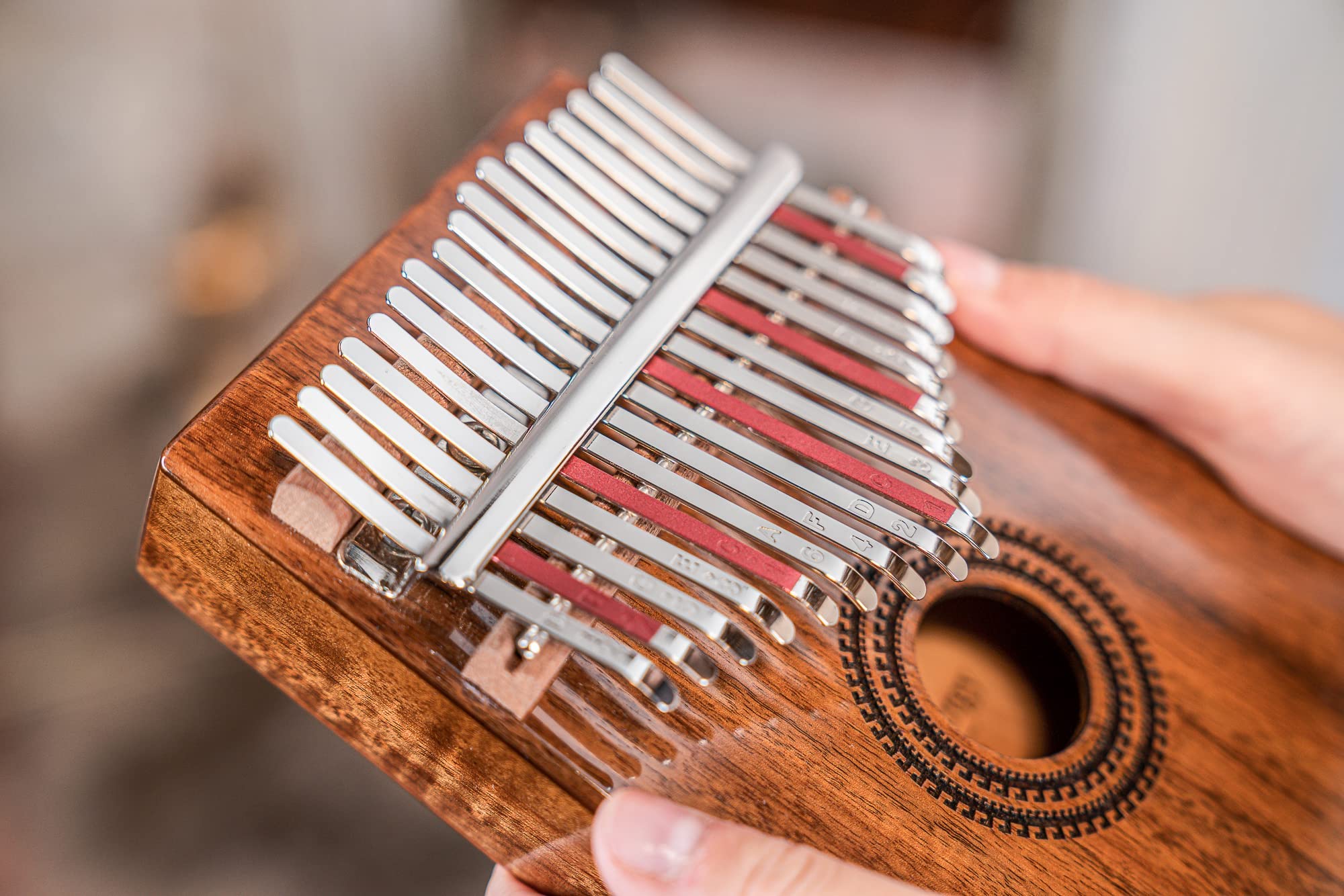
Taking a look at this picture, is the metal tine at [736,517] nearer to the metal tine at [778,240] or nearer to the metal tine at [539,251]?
the metal tine at [539,251]

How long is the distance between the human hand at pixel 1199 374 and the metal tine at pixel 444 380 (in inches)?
27.9

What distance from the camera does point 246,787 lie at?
1.65 meters

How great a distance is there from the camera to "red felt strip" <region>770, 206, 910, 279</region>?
1209 millimetres

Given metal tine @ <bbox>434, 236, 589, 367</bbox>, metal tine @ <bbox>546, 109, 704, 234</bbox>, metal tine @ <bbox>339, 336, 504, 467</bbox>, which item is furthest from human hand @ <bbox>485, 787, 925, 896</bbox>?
metal tine @ <bbox>546, 109, 704, 234</bbox>

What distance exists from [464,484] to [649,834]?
35 cm

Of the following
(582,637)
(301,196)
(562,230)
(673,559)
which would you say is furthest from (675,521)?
(301,196)

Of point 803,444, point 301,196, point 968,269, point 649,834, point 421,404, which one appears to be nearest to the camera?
point 649,834

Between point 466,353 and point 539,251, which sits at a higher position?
point 539,251

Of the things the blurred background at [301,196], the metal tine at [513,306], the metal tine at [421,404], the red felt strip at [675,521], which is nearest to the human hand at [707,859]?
the red felt strip at [675,521]

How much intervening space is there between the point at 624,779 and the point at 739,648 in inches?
6.4

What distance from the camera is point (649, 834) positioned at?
810 millimetres

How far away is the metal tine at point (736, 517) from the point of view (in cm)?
92

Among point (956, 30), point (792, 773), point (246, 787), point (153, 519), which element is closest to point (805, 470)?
point (792, 773)

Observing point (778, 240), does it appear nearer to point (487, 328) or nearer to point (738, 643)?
point (487, 328)
